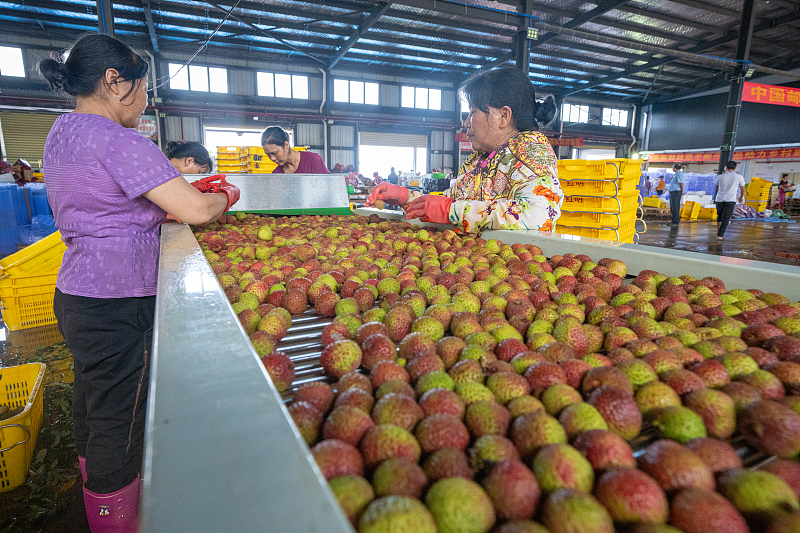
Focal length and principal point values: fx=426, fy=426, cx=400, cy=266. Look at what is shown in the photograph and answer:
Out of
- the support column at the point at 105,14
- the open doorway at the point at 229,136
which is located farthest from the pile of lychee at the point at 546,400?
the open doorway at the point at 229,136

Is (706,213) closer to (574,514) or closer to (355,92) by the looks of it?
(355,92)

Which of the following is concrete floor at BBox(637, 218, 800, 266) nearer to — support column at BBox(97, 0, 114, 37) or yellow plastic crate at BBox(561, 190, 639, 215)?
yellow plastic crate at BBox(561, 190, 639, 215)

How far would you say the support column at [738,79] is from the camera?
12242 mm

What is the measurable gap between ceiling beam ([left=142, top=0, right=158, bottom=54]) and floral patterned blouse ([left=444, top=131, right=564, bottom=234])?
1247 cm

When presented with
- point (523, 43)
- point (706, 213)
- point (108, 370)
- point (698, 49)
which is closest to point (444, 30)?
point (523, 43)

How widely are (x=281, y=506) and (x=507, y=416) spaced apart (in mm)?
571

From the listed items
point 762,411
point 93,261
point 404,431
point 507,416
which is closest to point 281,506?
point 404,431

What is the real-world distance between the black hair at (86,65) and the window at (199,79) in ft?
57.5

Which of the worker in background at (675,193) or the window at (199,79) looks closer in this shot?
the worker in background at (675,193)

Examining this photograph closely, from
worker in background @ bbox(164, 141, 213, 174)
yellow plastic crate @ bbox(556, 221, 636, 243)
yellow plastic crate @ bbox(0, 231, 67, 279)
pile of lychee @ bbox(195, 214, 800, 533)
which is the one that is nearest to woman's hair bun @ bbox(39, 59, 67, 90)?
pile of lychee @ bbox(195, 214, 800, 533)

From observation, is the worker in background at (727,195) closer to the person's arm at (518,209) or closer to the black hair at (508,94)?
the black hair at (508,94)

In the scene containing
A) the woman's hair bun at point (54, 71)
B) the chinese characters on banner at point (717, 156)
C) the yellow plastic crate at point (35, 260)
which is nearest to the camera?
the woman's hair bun at point (54, 71)

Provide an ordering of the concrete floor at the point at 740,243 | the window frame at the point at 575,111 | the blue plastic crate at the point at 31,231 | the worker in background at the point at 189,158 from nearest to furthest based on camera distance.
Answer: the worker in background at the point at 189,158, the blue plastic crate at the point at 31,231, the concrete floor at the point at 740,243, the window frame at the point at 575,111

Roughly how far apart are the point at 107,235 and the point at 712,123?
2957 centimetres
